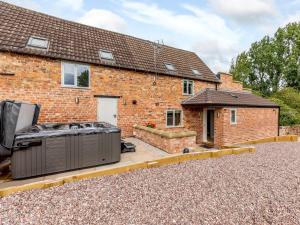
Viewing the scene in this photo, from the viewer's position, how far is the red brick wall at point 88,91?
7.89m

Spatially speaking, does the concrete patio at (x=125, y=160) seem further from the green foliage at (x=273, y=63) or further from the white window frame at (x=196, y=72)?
the green foliage at (x=273, y=63)

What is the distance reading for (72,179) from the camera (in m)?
4.50

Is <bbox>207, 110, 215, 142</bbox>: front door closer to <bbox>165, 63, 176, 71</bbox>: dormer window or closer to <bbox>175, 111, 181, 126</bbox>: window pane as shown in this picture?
<bbox>175, 111, 181, 126</bbox>: window pane

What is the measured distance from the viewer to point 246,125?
487 inches

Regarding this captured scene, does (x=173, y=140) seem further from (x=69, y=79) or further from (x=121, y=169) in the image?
(x=69, y=79)

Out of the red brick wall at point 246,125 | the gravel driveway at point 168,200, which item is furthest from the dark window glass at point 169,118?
the gravel driveway at point 168,200

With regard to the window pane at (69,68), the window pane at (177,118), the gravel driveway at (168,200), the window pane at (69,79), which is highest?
the window pane at (69,68)

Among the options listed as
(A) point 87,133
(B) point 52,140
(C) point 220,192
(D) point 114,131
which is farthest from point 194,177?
(B) point 52,140

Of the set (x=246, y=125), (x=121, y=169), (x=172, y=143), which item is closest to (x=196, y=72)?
(x=246, y=125)

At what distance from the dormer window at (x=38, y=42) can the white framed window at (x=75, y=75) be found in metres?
1.31

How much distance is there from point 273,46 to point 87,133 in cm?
Result: 3547

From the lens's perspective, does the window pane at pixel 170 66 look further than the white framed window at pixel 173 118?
Yes

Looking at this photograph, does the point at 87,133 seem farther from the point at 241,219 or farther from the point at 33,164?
the point at 241,219

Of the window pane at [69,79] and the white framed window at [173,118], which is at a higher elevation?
the window pane at [69,79]
